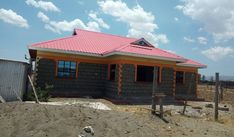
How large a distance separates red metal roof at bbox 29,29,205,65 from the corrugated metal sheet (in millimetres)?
3329

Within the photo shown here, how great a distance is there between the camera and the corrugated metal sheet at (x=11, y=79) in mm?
10508

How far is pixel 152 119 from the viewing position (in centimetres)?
923

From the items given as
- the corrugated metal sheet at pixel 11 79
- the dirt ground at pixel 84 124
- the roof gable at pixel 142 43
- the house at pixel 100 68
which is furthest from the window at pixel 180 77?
the corrugated metal sheet at pixel 11 79

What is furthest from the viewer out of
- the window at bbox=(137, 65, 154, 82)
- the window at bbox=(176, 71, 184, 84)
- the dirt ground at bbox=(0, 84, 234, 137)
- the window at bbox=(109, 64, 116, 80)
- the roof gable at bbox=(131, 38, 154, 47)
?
the window at bbox=(176, 71, 184, 84)

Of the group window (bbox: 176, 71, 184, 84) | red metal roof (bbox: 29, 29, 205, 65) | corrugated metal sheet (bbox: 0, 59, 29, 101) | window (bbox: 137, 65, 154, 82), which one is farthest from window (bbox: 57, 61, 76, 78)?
window (bbox: 176, 71, 184, 84)

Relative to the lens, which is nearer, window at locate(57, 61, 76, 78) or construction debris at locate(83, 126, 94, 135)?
construction debris at locate(83, 126, 94, 135)

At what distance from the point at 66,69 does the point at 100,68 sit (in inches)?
93.4

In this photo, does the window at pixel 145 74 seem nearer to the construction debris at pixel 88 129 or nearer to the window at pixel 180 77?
the window at pixel 180 77

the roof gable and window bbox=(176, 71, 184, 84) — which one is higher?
the roof gable

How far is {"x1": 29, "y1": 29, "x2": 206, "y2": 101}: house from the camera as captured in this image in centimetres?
1476

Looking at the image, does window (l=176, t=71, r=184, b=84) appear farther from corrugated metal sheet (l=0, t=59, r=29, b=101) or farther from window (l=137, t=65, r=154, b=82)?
corrugated metal sheet (l=0, t=59, r=29, b=101)

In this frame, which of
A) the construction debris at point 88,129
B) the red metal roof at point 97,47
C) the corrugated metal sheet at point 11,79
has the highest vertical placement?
the red metal roof at point 97,47

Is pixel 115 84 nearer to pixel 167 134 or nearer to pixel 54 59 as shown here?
pixel 54 59

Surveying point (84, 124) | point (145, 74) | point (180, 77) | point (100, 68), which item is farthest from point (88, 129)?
point (180, 77)
